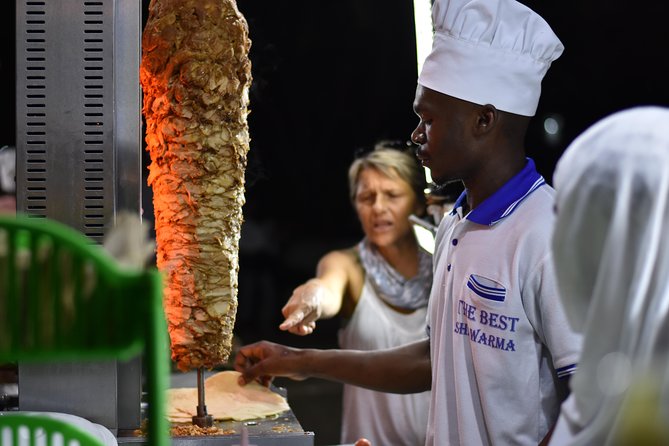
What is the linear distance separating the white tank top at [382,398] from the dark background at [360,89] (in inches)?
132

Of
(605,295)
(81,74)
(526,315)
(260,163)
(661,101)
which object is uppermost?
(661,101)

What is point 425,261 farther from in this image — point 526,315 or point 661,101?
point 661,101

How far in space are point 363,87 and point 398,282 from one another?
6.42 m

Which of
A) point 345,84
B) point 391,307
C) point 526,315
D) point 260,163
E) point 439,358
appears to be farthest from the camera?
point 345,84

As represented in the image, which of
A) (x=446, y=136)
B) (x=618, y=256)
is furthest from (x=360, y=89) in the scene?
(x=618, y=256)

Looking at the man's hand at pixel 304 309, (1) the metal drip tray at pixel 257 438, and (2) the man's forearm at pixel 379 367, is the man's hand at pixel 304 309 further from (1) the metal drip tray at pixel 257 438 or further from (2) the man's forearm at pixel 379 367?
(1) the metal drip tray at pixel 257 438

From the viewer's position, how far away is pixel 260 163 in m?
3.14

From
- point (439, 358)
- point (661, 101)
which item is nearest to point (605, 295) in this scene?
point (439, 358)

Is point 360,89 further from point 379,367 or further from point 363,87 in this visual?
point 379,367

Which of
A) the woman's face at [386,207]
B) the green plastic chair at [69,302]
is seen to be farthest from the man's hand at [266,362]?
the green plastic chair at [69,302]

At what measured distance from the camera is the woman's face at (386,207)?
161 inches

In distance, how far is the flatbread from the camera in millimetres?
2529

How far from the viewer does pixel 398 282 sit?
4016 millimetres

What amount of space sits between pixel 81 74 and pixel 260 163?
2.98 feet
